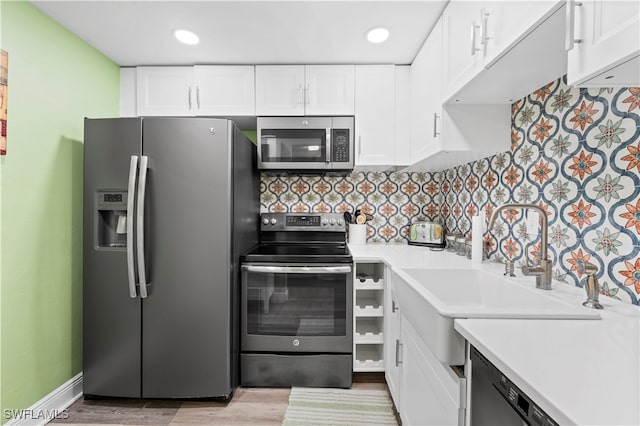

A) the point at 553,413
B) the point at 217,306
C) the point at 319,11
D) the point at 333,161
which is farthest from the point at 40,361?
the point at 319,11

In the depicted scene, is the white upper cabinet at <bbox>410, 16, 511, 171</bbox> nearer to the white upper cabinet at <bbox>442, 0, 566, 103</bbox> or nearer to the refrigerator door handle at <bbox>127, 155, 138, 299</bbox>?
the white upper cabinet at <bbox>442, 0, 566, 103</bbox>

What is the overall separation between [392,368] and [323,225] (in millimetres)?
1205

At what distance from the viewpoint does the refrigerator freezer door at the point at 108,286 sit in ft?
6.02

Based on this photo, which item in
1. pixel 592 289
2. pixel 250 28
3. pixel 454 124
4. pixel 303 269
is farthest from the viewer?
pixel 303 269

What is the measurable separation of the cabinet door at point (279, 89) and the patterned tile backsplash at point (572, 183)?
1318 millimetres

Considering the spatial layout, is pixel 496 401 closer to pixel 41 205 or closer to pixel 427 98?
pixel 427 98

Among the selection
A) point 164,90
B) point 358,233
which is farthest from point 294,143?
point 164,90

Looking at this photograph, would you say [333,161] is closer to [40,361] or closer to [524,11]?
[524,11]

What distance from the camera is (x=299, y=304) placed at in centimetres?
206

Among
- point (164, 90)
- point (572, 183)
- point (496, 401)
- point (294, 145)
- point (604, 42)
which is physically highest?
point (164, 90)

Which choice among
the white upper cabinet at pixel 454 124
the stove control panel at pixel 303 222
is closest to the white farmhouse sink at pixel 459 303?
the white upper cabinet at pixel 454 124

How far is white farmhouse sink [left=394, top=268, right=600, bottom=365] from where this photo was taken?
92 centimetres

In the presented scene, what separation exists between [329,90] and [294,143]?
18.7 inches

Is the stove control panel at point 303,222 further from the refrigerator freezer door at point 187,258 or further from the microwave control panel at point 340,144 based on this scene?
the refrigerator freezer door at point 187,258
